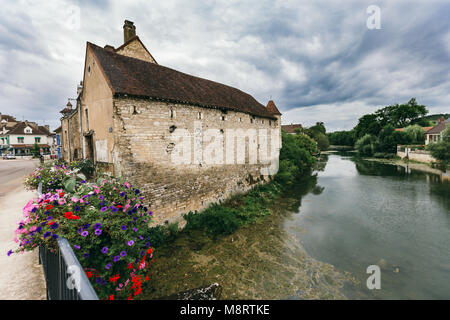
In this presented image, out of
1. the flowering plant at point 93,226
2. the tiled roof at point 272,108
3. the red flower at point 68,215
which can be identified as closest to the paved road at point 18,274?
the flowering plant at point 93,226

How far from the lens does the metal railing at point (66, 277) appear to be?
1605 mm

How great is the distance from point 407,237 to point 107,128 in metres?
13.7

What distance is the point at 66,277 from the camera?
6.32 feet

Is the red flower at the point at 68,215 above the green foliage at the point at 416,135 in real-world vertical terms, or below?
below

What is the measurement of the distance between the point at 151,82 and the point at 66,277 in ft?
27.5

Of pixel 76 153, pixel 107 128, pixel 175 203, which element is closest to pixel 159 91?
pixel 107 128

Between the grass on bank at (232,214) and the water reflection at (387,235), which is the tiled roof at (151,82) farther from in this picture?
the water reflection at (387,235)

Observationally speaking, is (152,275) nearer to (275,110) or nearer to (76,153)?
(76,153)

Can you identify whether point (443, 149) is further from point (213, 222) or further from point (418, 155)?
point (213, 222)

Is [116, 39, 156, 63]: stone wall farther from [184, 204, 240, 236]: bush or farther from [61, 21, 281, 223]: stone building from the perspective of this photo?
[184, 204, 240, 236]: bush

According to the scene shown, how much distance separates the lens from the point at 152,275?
20.9 ft

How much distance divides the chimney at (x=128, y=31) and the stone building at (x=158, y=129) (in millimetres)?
57

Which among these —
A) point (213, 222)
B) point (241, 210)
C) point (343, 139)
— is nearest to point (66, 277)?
point (213, 222)

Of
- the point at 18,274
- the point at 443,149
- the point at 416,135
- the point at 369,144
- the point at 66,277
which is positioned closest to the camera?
the point at 66,277
